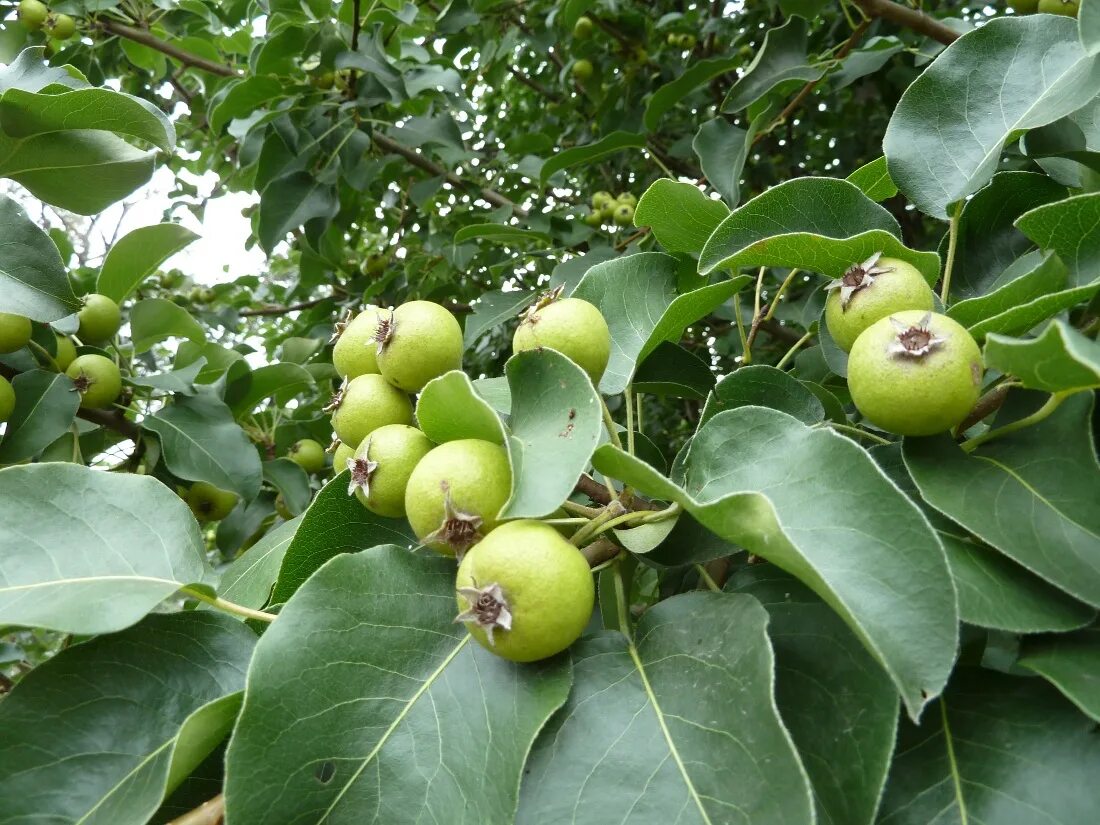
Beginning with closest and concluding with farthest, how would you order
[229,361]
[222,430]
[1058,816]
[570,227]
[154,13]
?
[1058,816] → [222,430] → [229,361] → [570,227] → [154,13]

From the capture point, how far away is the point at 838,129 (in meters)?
4.27

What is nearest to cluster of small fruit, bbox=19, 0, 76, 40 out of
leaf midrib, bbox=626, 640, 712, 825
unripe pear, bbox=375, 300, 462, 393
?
unripe pear, bbox=375, 300, 462, 393

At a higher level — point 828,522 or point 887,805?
point 828,522

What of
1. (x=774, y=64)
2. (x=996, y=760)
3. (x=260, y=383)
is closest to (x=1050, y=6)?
(x=774, y=64)

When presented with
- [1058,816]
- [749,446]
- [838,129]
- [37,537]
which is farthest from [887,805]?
[838,129]

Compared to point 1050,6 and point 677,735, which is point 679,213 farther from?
point 1050,6

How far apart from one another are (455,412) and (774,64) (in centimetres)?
210

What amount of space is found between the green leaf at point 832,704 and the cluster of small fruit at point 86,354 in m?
2.06

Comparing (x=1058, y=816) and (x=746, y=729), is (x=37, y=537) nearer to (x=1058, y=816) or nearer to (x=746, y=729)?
(x=746, y=729)

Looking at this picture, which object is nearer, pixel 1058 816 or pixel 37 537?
pixel 1058 816

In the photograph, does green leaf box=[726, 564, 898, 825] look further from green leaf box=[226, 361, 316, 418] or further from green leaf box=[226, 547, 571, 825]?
green leaf box=[226, 361, 316, 418]

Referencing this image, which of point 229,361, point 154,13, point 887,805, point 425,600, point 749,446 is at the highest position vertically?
point 154,13

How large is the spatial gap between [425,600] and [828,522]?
525mm

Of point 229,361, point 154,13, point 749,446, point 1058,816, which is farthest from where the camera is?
point 154,13
